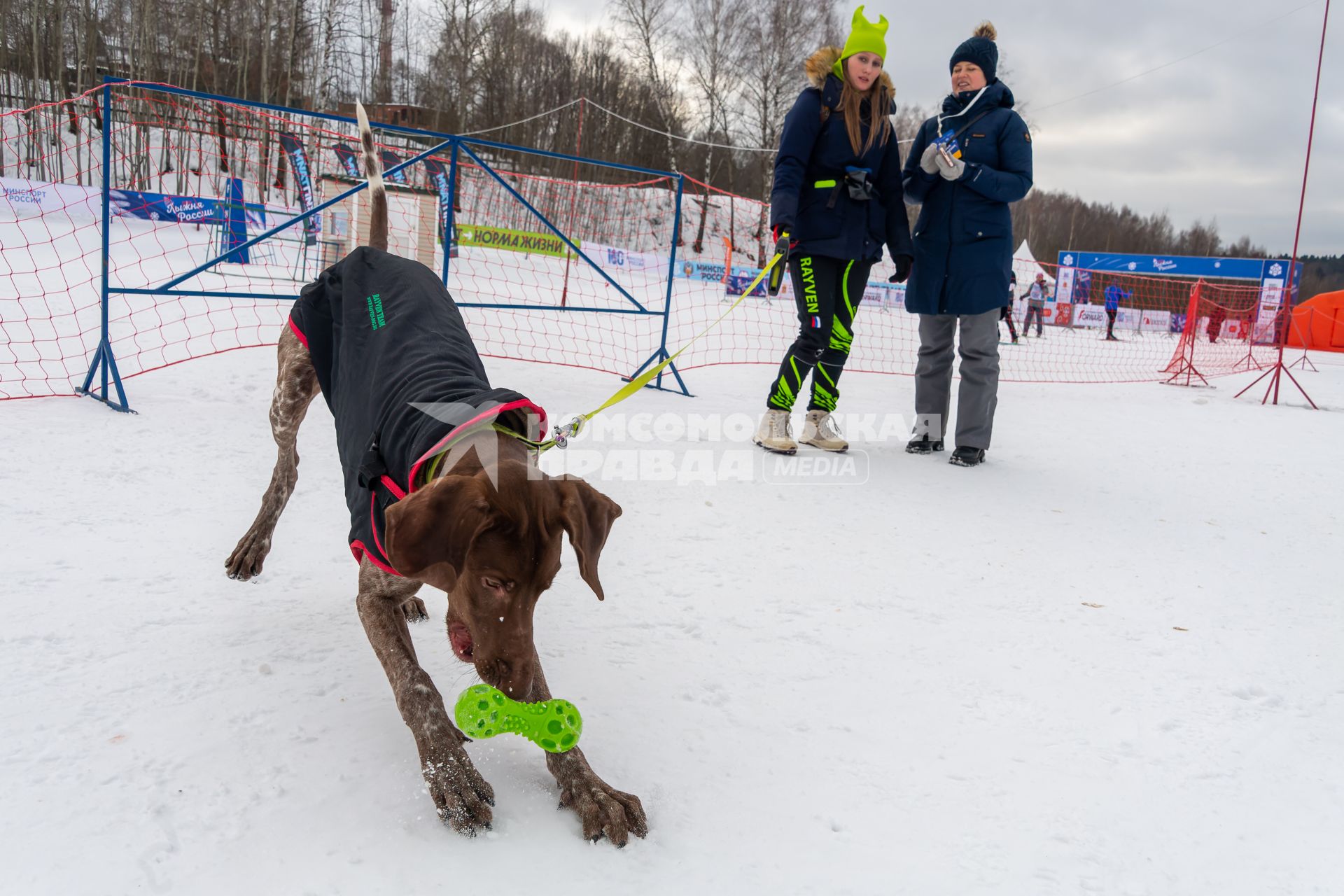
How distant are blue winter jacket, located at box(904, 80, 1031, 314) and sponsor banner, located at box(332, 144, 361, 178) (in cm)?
667

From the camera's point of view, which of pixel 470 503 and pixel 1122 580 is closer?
pixel 470 503

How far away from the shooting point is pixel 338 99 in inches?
1089

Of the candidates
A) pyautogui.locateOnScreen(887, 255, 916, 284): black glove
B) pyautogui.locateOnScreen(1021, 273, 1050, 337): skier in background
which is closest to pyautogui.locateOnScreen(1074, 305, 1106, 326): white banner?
pyautogui.locateOnScreen(1021, 273, 1050, 337): skier in background

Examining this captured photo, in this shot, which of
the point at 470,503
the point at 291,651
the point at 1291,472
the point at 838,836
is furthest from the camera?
the point at 1291,472

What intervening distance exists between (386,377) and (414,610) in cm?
72

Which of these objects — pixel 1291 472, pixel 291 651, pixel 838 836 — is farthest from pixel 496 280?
pixel 838 836

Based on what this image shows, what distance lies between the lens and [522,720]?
1.59 metres

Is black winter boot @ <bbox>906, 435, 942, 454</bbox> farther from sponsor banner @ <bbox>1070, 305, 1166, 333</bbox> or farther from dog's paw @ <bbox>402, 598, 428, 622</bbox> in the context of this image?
sponsor banner @ <bbox>1070, 305, 1166, 333</bbox>

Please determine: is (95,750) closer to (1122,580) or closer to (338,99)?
(1122,580)

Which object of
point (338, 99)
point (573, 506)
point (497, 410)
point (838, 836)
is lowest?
point (838, 836)

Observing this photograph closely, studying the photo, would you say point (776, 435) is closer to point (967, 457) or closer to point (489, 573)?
point (967, 457)

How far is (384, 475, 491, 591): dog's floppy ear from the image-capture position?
147 cm

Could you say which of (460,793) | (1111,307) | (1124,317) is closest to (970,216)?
(460,793)

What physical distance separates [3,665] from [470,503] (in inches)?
52.0
